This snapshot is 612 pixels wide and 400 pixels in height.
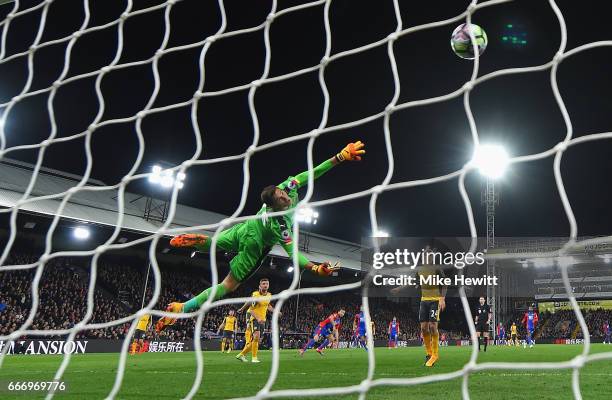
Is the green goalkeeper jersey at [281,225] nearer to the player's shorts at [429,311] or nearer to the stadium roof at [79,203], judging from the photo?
the player's shorts at [429,311]

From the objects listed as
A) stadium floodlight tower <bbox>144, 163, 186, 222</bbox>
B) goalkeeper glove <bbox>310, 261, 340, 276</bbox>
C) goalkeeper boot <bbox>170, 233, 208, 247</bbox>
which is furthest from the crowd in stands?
goalkeeper glove <bbox>310, 261, 340, 276</bbox>

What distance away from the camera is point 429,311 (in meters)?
8.24

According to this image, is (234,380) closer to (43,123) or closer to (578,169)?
(43,123)

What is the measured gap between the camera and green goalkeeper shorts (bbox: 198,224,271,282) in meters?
5.04

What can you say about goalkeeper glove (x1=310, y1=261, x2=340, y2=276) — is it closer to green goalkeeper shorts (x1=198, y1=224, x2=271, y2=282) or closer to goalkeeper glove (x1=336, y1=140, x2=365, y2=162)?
green goalkeeper shorts (x1=198, y1=224, x2=271, y2=282)

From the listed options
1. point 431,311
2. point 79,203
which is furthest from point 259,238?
point 79,203

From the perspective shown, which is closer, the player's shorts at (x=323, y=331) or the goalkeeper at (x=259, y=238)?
the goalkeeper at (x=259, y=238)

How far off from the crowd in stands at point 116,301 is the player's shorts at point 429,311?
12.7m

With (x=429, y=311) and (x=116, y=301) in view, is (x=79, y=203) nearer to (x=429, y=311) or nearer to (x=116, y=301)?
(x=116, y=301)

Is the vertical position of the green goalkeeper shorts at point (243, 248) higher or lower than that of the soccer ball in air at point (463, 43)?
lower

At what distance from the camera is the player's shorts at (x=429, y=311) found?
26.7 feet

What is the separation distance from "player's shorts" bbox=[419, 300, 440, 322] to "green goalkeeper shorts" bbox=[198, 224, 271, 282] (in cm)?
391

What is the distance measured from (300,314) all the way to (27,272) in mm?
15268

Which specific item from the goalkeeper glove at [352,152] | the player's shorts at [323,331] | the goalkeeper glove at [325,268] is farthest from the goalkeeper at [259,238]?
the player's shorts at [323,331]
